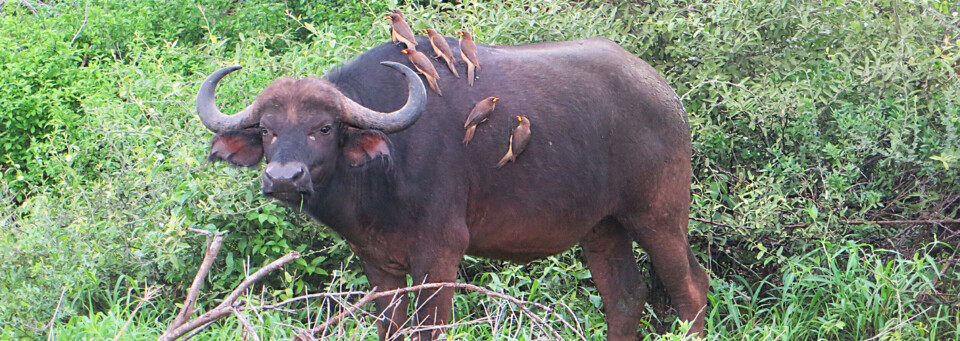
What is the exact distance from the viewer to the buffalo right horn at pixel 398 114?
4.66 m

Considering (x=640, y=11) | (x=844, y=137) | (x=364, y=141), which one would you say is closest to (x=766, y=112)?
(x=844, y=137)

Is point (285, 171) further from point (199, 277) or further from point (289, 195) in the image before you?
point (199, 277)

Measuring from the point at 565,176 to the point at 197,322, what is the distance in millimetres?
2160

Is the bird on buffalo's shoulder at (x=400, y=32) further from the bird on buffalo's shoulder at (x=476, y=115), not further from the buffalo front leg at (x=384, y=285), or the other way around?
the buffalo front leg at (x=384, y=285)

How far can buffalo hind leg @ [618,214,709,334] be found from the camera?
18.4ft

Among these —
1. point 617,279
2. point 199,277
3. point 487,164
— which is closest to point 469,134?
point 487,164

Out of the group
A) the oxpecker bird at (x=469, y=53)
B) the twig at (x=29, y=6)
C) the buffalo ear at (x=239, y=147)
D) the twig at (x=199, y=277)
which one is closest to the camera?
the twig at (x=199, y=277)

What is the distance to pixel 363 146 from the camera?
472 cm

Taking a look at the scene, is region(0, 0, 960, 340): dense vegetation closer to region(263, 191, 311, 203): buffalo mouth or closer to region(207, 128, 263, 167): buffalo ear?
region(207, 128, 263, 167): buffalo ear

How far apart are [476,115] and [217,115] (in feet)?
4.05

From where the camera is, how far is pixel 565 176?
525 cm

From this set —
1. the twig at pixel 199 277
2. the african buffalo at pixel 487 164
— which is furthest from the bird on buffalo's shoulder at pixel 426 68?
the twig at pixel 199 277

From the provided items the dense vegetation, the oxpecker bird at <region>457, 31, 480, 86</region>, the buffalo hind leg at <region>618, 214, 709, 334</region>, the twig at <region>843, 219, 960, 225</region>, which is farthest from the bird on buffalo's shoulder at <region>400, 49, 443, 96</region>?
the twig at <region>843, 219, 960, 225</region>

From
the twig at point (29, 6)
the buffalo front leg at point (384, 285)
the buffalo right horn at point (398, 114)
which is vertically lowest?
the twig at point (29, 6)
